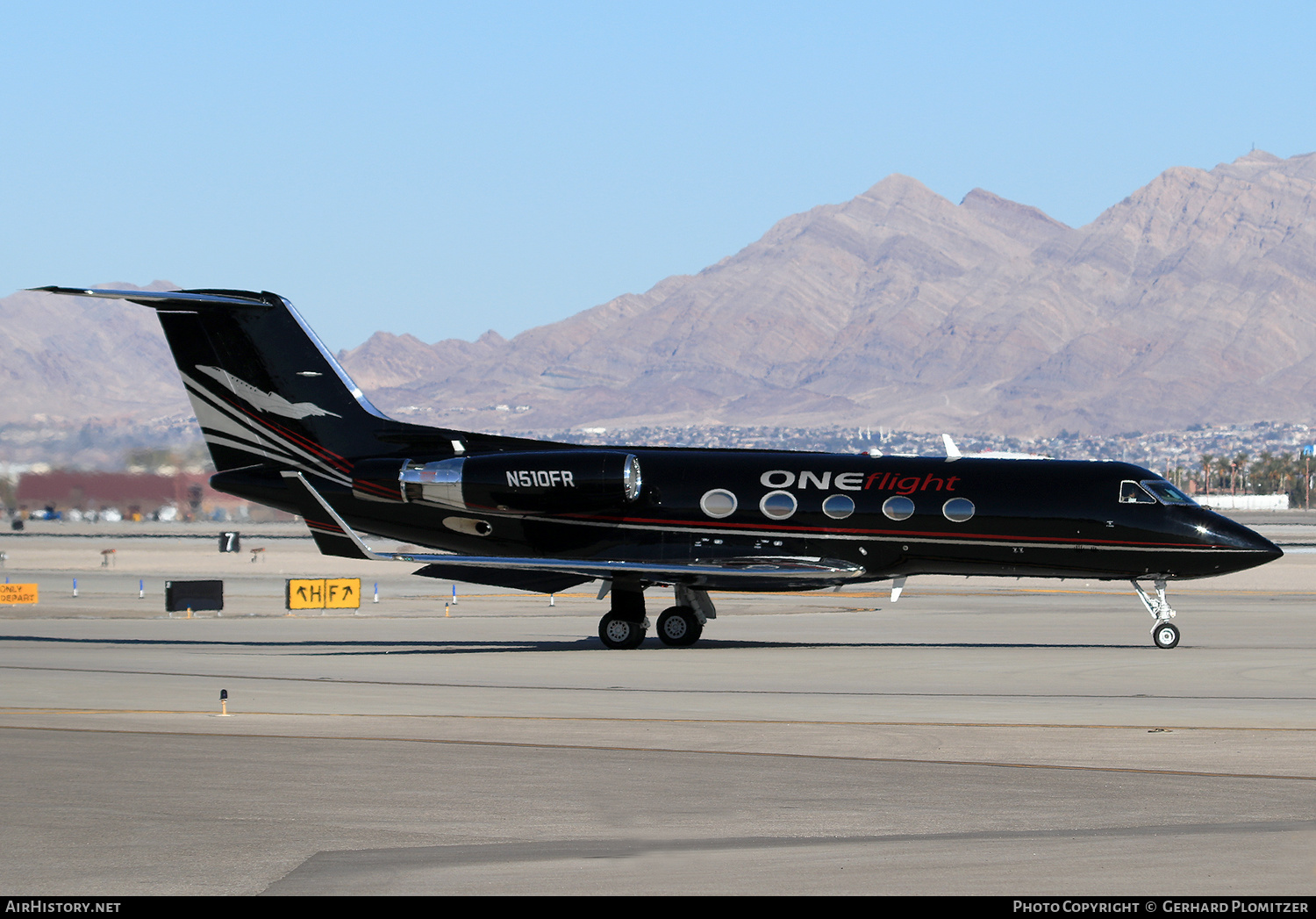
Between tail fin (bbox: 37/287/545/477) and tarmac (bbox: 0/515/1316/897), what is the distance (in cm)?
388

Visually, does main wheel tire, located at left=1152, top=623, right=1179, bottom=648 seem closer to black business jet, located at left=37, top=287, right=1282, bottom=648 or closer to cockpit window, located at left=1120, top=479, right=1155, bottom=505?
black business jet, located at left=37, top=287, right=1282, bottom=648

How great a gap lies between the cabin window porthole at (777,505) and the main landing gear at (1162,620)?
21.7 ft

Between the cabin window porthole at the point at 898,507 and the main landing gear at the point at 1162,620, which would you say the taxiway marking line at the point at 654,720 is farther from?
the main landing gear at the point at 1162,620

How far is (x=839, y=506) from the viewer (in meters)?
29.4

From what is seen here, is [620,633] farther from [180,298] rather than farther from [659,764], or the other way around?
[659,764]

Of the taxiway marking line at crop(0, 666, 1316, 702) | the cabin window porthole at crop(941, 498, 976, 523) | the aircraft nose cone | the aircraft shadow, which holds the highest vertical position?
the cabin window porthole at crop(941, 498, 976, 523)

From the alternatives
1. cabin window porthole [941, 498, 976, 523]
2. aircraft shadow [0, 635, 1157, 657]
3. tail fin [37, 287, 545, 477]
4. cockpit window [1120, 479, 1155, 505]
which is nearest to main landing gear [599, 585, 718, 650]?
aircraft shadow [0, 635, 1157, 657]

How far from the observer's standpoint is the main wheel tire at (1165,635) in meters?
28.9

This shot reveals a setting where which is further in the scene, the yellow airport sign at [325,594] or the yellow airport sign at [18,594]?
the yellow airport sign at [18,594]

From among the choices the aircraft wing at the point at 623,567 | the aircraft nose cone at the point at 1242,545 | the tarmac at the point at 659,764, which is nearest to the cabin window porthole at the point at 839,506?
the aircraft wing at the point at 623,567

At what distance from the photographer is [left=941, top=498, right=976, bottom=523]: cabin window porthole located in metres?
29.1

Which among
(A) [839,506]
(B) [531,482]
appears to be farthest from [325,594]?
(A) [839,506]

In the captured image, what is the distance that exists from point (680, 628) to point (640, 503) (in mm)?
2596

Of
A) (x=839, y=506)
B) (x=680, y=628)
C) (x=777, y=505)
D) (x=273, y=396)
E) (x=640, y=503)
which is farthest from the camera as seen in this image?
(x=273, y=396)
